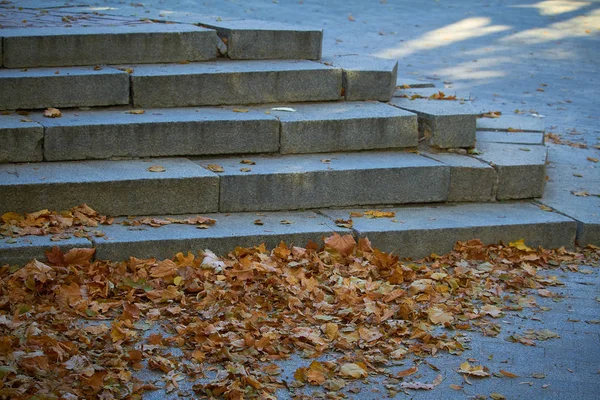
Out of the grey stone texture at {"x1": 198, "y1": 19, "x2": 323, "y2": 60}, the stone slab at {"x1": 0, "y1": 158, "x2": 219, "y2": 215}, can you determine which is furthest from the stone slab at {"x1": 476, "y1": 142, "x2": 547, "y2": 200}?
the stone slab at {"x1": 0, "y1": 158, "x2": 219, "y2": 215}

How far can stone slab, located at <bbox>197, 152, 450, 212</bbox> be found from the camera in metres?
4.91

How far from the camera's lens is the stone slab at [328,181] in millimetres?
4910

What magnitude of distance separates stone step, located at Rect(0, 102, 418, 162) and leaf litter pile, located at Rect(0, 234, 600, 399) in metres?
0.97

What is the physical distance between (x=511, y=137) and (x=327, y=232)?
223 centimetres

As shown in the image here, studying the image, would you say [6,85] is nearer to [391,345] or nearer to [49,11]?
[49,11]

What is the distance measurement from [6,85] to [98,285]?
193 centimetres

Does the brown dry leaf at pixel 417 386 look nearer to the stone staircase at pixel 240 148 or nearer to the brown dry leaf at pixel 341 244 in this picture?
the brown dry leaf at pixel 341 244

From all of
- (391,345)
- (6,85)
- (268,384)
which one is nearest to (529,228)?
(391,345)

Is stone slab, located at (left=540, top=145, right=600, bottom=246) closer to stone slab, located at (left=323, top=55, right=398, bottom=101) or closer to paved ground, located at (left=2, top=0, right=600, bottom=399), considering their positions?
paved ground, located at (left=2, top=0, right=600, bottom=399)

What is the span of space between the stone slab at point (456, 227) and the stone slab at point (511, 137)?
881 mm

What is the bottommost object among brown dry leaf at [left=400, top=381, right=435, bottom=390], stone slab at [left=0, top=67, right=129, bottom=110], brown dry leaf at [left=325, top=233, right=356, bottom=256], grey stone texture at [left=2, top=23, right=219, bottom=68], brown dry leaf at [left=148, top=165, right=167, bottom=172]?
brown dry leaf at [left=400, top=381, right=435, bottom=390]

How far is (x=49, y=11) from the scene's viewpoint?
739 cm

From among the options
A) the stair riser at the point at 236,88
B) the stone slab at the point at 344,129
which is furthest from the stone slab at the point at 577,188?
the stair riser at the point at 236,88

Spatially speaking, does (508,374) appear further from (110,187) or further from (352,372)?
(110,187)
